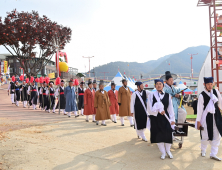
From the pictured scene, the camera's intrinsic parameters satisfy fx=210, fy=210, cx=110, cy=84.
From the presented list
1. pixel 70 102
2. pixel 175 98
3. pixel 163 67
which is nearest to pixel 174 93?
pixel 175 98

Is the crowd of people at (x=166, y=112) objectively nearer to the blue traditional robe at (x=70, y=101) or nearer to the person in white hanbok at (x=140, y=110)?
the person in white hanbok at (x=140, y=110)

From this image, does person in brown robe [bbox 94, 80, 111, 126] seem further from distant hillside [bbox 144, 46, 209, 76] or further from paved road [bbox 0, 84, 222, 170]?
distant hillside [bbox 144, 46, 209, 76]

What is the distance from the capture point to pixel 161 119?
15.4 ft

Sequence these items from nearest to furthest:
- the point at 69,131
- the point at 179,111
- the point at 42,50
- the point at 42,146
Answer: the point at 42,146
the point at 179,111
the point at 69,131
the point at 42,50

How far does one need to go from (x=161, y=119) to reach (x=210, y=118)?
3.44 ft

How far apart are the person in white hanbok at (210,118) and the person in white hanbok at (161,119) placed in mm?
658

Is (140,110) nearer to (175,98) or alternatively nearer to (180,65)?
(175,98)

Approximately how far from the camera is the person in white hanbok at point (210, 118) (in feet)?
14.8

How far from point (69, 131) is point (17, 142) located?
1.97m

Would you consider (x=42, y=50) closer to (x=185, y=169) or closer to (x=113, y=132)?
(x=113, y=132)

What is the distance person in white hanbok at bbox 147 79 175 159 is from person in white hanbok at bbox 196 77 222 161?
2.16 ft

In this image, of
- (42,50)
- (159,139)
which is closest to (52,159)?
(159,139)

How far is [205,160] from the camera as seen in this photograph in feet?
14.6

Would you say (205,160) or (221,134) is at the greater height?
(221,134)
